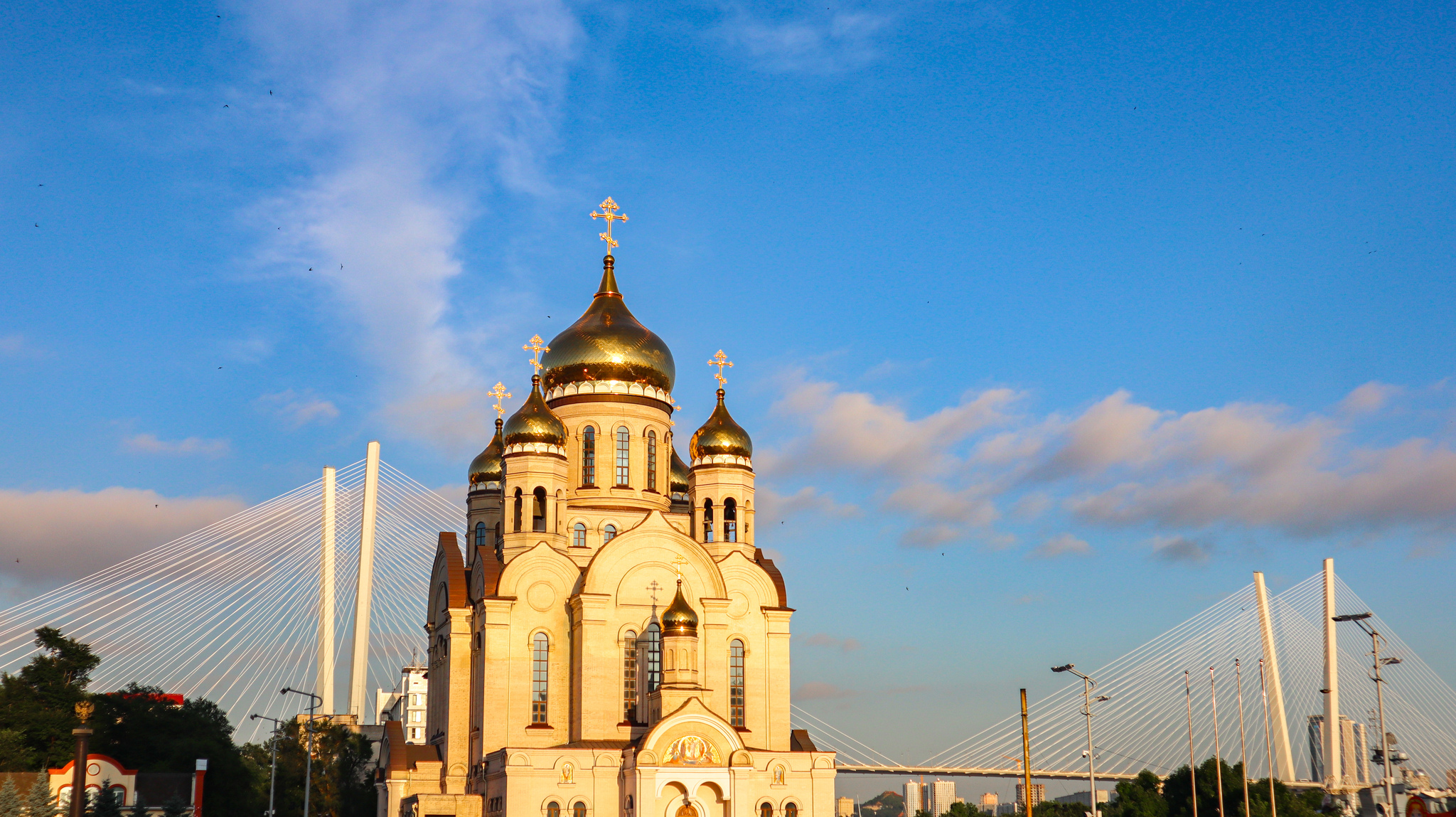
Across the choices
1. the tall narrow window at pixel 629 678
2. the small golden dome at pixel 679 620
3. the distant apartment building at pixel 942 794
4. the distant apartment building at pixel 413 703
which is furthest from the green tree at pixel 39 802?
the distant apartment building at pixel 942 794

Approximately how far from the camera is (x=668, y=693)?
110ft

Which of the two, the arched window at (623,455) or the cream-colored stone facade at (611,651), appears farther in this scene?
the arched window at (623,455)

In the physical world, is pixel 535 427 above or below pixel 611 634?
above

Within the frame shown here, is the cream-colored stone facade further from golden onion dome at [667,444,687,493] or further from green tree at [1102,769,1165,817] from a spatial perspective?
green tree at [1102,769,1165,817]

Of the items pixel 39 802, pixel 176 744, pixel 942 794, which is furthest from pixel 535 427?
pixel 942 794

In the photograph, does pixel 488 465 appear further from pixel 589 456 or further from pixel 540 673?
pixel 540 673

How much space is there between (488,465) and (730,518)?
894 centimetres

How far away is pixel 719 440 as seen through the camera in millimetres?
39031

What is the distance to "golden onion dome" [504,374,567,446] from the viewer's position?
123ft

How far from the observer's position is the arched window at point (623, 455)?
1560 inches

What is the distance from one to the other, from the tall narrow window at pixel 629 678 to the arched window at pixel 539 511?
13.4ft

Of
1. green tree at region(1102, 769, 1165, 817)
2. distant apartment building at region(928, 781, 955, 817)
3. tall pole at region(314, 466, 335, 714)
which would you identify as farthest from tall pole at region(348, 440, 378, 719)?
distant apartment building at region(928, 781, 955, 817)

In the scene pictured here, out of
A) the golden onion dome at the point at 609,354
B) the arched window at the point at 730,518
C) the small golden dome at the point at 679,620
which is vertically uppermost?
the golden onion dome at the point at 609,354

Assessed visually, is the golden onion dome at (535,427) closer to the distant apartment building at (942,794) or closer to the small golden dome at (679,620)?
the small golden dome at (679,620)
